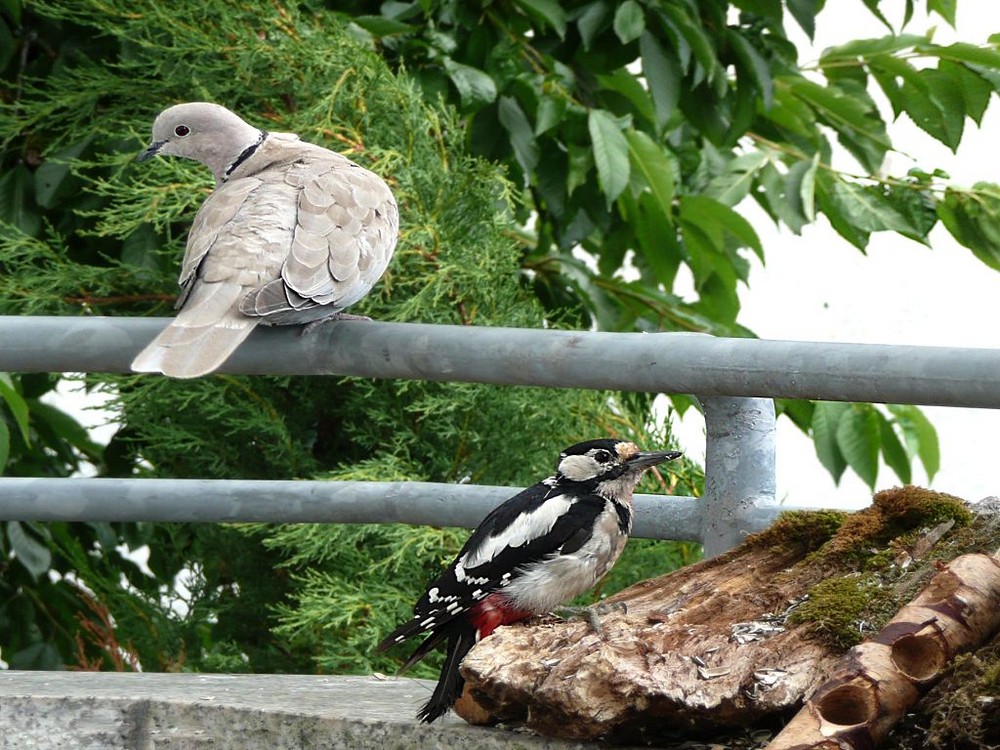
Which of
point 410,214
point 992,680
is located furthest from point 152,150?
point 992,680

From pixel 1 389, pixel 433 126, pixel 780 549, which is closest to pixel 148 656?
pixel 1 389

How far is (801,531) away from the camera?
2166mm

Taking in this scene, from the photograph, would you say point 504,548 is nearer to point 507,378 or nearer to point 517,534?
point 517,534

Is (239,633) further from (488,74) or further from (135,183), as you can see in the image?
(488,74)

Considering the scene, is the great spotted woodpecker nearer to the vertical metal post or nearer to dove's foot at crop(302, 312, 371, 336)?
the vertical metal post

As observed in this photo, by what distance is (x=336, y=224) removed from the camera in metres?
3.14

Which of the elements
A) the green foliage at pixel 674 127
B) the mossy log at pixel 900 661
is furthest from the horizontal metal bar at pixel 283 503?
the green foliage at pixel 674 127

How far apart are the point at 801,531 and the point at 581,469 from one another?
340 mm

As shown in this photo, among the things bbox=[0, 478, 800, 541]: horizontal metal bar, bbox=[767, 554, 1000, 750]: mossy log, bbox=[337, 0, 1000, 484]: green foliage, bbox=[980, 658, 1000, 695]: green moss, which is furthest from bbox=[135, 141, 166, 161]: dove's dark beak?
bbox=[980, 658, 1000, 695]: green moss

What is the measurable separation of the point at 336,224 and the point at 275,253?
0.18 meters

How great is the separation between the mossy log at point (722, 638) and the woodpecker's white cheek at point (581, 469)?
0.19 meters

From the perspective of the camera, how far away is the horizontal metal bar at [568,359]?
1.92 m

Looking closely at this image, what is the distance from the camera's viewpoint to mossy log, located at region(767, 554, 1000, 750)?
5.42 feet

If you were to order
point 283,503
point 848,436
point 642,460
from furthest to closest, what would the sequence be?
point 848,436
point 283,503
point 642,460
